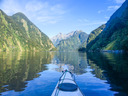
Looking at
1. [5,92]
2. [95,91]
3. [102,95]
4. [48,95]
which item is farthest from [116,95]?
[5,92]

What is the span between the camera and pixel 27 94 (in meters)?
14.0

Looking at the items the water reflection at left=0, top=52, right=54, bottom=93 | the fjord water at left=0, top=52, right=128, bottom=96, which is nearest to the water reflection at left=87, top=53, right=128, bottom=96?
the fjord water at left=0, top=52, right=128, bottom=96

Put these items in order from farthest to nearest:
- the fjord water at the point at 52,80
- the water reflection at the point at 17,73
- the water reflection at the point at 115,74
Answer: the water reflection at the point at 17,73 → the water reflection at the point at 115,74 → the fjord water at the point at 52,80

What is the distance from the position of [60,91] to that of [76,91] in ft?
5.32

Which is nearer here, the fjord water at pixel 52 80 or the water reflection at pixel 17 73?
the fjord water at pixel 52 80

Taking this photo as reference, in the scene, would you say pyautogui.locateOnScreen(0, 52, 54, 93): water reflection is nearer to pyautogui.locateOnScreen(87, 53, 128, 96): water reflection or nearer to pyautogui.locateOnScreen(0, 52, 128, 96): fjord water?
pyautogui.locateOnScreen(0, 52, 128, 96): fjord water

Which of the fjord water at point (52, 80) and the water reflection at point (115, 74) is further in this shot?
the water reflection at point (115, 74)

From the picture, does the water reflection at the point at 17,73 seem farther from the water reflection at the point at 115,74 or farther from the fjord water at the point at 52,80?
the water reflection at the point at 115,74

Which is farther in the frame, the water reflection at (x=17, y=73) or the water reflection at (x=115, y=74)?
the water reflection at (x=17, y=73)

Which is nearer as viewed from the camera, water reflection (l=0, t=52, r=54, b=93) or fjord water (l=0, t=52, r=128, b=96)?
fjord water (l=0, t=52, r=128, b=96)

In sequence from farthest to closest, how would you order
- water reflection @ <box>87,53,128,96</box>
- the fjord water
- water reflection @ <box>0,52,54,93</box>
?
water reflection @ <box>0,52,54,93</box>
water reflection @ <box>87,53,128,96</box>
the fjord water

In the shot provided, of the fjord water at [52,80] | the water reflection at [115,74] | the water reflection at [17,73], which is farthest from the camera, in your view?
the water reflection at [17,73]

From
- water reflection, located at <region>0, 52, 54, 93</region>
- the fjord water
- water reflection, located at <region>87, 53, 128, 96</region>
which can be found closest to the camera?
the fjord water

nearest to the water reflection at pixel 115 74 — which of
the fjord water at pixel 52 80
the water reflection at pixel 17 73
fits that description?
the fjord water at pixel 52 80
